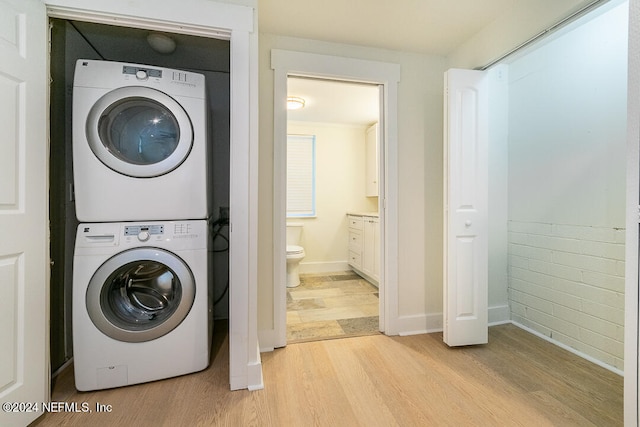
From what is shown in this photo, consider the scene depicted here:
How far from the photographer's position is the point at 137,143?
5.19 feet

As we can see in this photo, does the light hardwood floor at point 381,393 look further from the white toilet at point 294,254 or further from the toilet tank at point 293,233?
the toilet tank at point 293,233

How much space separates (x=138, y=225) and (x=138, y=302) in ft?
1.60

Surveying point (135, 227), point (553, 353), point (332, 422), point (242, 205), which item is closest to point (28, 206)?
point (135, 227)

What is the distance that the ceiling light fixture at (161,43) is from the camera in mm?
1916

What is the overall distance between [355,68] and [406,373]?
2.10 meters

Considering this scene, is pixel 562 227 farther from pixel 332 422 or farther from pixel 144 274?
pixel 144 274

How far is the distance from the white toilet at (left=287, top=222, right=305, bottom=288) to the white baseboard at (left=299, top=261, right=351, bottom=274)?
1.34 ft

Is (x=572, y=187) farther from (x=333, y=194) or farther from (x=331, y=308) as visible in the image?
(x=333, y=194)

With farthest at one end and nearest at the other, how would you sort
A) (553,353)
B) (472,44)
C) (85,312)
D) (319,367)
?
1. (472,44)
2. (553,353)
3. (319,367)
4. (85,312)

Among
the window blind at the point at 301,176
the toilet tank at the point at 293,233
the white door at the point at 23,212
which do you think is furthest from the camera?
the window blind at the point at 301,176

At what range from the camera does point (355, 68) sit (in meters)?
2.09

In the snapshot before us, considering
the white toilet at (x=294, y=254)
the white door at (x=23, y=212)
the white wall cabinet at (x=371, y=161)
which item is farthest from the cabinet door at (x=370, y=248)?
the white door at (x=23, y=212)

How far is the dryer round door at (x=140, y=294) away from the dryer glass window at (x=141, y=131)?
1.76 feet

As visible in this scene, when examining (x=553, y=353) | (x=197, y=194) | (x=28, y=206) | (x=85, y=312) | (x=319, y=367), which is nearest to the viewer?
(x=28, y=206)
